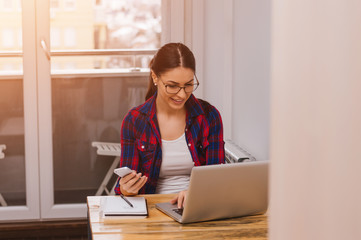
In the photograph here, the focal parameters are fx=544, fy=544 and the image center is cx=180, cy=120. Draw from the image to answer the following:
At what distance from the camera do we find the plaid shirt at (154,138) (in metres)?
2.29

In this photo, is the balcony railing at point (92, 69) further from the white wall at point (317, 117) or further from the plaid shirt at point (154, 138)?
the white wall at point (317, 117)

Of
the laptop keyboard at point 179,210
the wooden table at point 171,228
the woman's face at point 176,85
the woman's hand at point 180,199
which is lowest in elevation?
the wooden table at point 171,228

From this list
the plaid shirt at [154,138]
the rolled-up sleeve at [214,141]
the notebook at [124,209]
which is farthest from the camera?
the rolled-up sleeve at [214,141]

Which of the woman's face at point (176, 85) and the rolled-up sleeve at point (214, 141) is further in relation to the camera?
the rolled-up sleeve at point (214, 141)

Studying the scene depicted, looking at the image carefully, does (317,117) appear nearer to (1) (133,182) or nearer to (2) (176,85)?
(1) (133,182)

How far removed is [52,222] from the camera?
147 inches

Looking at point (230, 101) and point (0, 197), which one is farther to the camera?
point (0, 197)

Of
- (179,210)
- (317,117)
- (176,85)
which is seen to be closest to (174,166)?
(176,85)

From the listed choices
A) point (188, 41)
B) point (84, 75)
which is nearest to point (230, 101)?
point (188, 41)

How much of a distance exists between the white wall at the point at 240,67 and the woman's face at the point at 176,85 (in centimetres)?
44

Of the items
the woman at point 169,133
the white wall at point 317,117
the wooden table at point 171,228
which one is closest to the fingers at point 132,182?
the wooden table at point 171,228

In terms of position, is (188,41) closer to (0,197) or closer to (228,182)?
(0,197)

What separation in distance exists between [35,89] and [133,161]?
5.23ft

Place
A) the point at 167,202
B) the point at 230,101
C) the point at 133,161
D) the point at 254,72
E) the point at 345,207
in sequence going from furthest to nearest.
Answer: the point at 230,101, the point at 254,72, the point at 133,161, the point at 167,202, the point at 345,207
